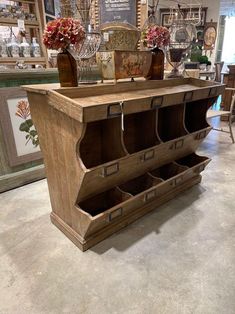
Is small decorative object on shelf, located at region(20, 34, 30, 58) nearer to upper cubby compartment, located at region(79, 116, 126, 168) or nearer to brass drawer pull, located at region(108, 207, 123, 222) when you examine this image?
upper cubby compartment, located at region(79, 116, 126, 168)

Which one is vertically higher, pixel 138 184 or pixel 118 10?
pixel 118 10

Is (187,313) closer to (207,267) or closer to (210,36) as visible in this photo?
(207,267)

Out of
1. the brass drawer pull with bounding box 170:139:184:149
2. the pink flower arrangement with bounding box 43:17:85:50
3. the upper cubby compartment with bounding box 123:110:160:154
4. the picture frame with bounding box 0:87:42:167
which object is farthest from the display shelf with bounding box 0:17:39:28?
the brass drawer pull with bounding box 170:139:184:149

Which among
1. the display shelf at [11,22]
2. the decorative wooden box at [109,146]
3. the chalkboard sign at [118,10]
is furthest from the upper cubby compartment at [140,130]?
the display shelf at [11,22]

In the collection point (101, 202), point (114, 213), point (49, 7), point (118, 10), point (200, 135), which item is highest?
point (49, 7)

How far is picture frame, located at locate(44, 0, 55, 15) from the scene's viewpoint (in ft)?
11.5

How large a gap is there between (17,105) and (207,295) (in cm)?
211

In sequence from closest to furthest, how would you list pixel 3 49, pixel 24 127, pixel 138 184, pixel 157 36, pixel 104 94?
pixel 104 94 → pixel 157 36 → pixel 138 184 → pixel 24 127 → pixel 3 49

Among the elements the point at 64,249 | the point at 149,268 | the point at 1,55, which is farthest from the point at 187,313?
the point at 1,55

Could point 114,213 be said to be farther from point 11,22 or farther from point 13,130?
point 11,22

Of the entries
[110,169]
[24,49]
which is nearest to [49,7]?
[24,49]

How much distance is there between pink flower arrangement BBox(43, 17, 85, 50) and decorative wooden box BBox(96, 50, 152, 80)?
0.90 ft

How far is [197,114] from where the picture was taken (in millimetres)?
2324

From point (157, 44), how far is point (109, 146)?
2.95ft
